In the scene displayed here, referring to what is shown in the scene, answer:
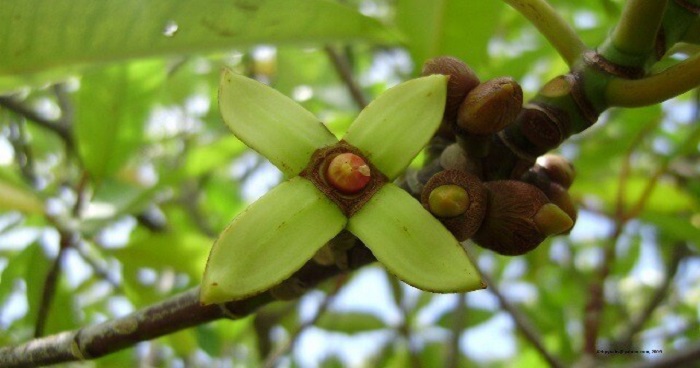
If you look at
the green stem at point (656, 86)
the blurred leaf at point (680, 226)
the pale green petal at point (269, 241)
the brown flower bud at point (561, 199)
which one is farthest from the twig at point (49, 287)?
the blurred leaf at point (680, 226)

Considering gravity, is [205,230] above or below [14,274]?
below

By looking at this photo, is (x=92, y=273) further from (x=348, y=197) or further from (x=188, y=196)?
(x=348, y=197)

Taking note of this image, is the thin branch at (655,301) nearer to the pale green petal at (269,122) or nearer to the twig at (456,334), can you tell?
the twig at (456,334)

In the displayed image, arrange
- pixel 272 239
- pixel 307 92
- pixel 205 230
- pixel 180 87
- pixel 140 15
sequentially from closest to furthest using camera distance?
pixel 272 239
pixel 140 15
pixel 307 92
pixel 205 230
pixel 180 87

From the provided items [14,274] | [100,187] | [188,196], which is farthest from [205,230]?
[14,274]

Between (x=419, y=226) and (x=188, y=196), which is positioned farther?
(x=188, y=196)

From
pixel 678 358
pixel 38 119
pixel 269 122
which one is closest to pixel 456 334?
pixel 678 358

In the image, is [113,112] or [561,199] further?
[113,112]

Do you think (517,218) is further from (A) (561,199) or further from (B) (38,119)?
(B) (38,119)
